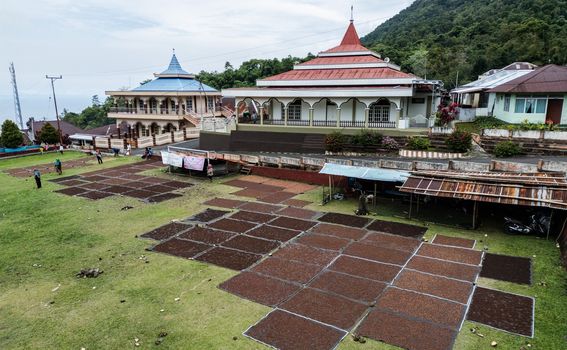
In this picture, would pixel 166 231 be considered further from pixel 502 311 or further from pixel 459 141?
pixel 459 141

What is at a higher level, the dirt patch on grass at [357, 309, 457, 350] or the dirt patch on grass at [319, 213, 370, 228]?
the dirt patch on grass at [319, 213, 370, 228]

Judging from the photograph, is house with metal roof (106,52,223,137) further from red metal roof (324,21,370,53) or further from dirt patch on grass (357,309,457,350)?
dirt patch on grass (357,309,457,350)

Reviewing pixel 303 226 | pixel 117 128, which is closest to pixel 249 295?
pixel 303 226

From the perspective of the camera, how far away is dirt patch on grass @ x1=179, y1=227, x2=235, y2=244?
13.7 meters

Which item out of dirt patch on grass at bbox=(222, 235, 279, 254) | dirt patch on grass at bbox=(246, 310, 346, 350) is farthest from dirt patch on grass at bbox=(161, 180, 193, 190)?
dirt patch on grass at bbox=(246, 310, 346, 350)

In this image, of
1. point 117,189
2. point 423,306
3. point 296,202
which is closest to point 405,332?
point 423,306

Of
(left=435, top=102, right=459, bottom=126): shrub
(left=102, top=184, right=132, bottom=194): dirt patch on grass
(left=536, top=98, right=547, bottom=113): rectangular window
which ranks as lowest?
(left=102, top=184, right=132, bottom=194): dirt patch on grass

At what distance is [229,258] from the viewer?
1216 cm

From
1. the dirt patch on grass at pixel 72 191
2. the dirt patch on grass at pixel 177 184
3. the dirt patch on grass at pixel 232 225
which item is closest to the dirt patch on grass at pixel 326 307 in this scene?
the dirt patch on grass at pixel 232 225

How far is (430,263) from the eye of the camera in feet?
38.1

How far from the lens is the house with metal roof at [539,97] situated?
77.4ft

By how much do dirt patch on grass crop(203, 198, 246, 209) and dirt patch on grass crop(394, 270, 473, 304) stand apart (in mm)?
9173

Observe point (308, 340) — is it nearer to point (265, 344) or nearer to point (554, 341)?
point (265, 344)

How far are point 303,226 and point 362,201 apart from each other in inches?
116
